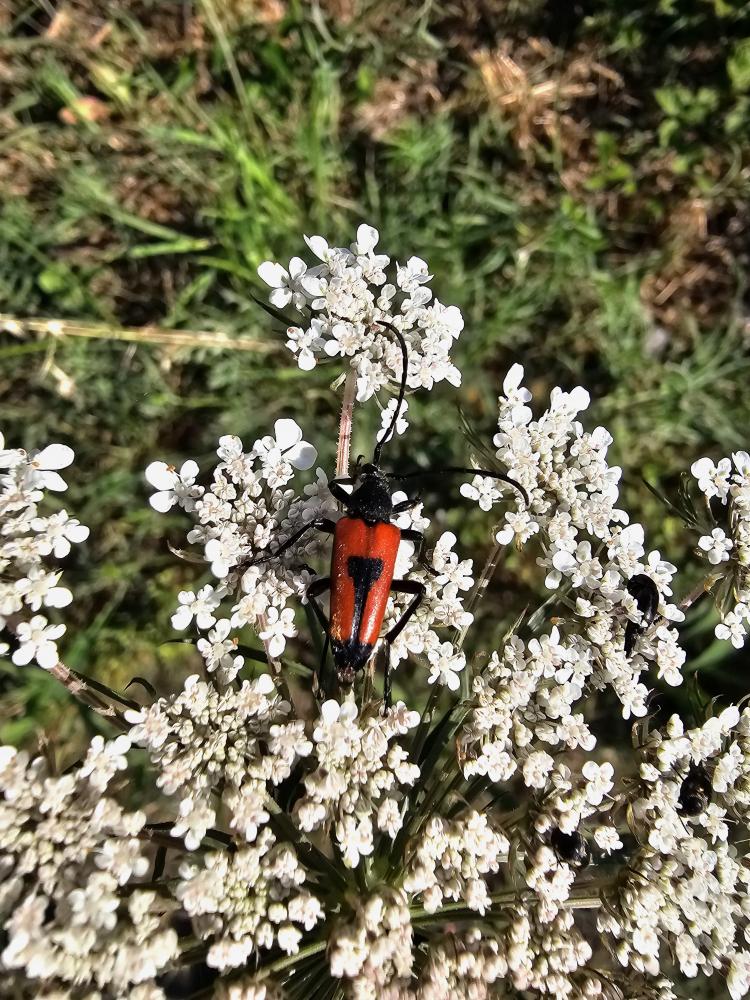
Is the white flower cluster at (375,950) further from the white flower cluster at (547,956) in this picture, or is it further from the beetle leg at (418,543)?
the beetle leg at (418,543)

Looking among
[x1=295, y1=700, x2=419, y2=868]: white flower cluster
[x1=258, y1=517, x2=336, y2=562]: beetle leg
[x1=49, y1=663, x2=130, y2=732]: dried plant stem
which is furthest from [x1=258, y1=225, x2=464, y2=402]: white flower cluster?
[x1=49, y1=663, x2=130, y2=732]: dried plant stem

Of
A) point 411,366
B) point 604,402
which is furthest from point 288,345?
point 604,402

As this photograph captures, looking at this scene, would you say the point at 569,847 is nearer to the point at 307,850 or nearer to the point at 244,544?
the point at 307,850

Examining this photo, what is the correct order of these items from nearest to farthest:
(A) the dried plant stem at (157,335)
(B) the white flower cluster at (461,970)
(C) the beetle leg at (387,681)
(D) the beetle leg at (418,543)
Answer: (B) the white flower cluster at (461,970) → (C) the beetle leg at (387,681) → (D) the beetle leg at (418,543) → (A) the dried plant stem at (157,335)

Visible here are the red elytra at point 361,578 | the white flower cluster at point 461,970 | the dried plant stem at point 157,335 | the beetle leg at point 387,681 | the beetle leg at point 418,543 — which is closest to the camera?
the white flower cluster at point 461,970

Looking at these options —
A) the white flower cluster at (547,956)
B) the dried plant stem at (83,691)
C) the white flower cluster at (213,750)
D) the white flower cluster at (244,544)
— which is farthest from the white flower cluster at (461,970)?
the dried plant stem at (83,691)

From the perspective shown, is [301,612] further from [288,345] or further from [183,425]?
[288,345]

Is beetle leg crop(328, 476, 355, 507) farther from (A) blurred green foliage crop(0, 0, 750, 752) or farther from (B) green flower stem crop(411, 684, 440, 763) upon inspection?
(A) blurred green foliage crop(0, 0, 750, 752)
